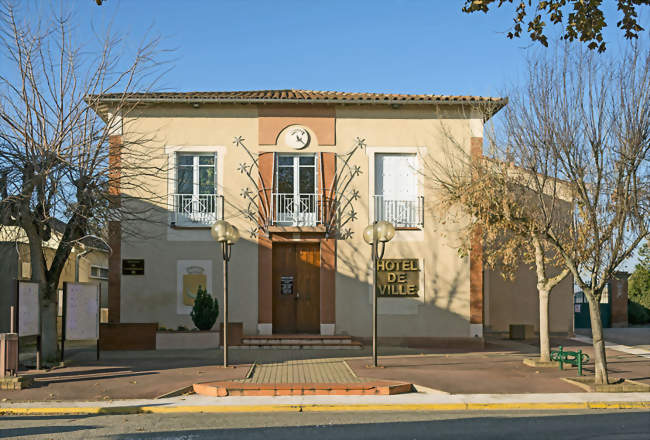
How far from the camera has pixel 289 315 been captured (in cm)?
1889

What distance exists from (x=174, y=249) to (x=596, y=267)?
11.1m

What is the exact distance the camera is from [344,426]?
8.77m

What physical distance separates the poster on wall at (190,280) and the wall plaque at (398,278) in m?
4.77

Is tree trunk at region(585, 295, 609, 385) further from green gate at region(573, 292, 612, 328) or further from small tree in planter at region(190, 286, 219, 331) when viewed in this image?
green gate at region(573, 292, 612, 328)

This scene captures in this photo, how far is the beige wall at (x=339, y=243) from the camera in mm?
18453

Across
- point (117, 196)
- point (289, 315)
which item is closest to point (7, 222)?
point (117, 196)

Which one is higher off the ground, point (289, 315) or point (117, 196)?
point (117, 196)

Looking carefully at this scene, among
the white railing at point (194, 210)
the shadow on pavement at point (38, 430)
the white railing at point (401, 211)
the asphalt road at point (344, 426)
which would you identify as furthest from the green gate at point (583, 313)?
the shadow on pavement at point (38, 430)

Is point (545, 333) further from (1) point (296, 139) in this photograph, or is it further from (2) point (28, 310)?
(2) point (28, 310)

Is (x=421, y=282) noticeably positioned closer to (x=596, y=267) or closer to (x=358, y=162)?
(x=358, y=162)

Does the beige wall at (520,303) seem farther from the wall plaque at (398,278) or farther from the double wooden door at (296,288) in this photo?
the double wooden door at (296,288)

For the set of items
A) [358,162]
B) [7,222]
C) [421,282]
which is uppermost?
[358,162]

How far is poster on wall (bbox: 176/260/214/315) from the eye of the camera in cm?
1847

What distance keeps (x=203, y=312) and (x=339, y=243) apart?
13.8 ft
